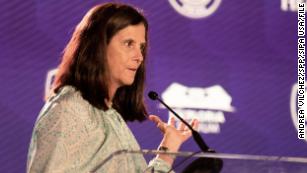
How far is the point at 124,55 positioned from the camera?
150 centimetres

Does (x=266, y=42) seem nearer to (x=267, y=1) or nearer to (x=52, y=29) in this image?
(x=267, y=1)

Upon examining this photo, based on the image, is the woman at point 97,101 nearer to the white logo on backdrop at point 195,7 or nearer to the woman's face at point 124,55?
the woman's face at point 124,55

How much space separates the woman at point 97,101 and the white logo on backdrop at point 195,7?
0.81m

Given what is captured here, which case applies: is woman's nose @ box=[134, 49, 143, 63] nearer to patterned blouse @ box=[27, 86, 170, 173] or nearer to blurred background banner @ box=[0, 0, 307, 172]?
patterned blouse @ box=[27, 86, 170, 173]

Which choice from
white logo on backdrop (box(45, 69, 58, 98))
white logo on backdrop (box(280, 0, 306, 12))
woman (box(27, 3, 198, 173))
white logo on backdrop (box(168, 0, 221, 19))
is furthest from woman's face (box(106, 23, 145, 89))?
white logo on backdrop (box(280, 0, 306, 12))

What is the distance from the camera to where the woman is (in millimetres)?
1279

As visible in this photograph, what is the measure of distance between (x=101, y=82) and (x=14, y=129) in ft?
2.65

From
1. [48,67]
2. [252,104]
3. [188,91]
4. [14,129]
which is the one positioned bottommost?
[252,104]

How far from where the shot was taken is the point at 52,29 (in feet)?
7.31

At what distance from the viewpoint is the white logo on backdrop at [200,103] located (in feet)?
7.59

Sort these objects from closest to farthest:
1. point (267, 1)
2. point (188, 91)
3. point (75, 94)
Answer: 1. point (75, 94)
2. point (188, 91)
3. point (267, 1)

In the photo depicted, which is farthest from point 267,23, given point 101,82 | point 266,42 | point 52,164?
point 52,164

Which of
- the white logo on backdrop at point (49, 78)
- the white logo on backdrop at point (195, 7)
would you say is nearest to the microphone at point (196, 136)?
the white logo on backdrop at point (49, 78)

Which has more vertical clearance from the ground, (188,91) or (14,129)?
(14,129)
